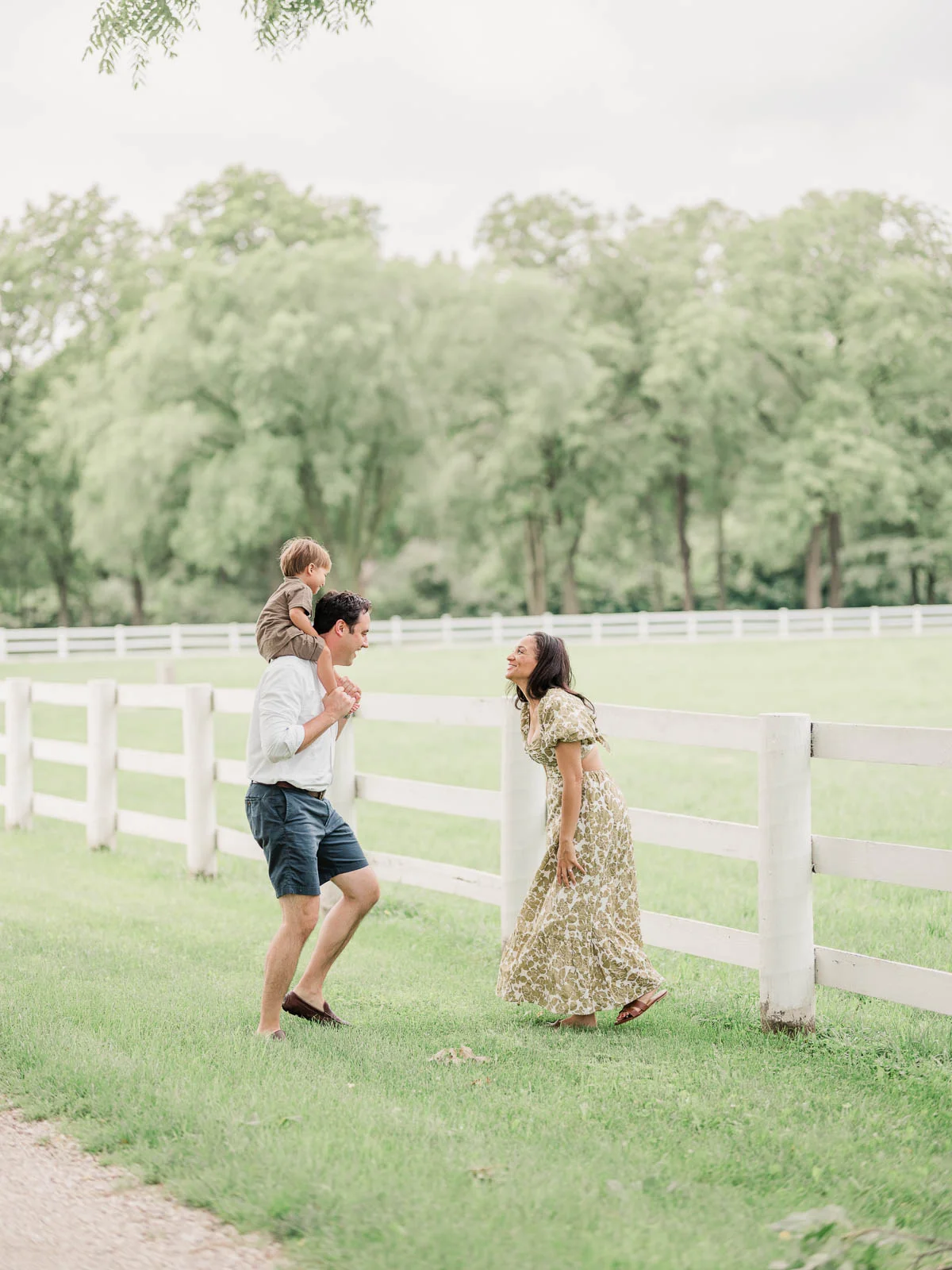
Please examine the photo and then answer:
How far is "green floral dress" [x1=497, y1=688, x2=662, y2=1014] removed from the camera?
5449 millimetres

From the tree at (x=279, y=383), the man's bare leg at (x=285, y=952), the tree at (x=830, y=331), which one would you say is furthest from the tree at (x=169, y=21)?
the tree at (x=830, y=331)

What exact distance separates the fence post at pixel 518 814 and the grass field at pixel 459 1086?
1.53 ft

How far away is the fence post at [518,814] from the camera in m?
6.61

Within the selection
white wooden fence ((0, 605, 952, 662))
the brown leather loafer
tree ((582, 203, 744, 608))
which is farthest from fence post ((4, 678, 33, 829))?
tree ((582, 203, 744, 608))

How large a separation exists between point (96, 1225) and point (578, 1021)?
89.6 inches

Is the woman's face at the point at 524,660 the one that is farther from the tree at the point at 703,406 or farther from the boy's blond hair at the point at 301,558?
the tree at the point at 703,406

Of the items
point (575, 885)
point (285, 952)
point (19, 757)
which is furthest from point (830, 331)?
point (285, 952)

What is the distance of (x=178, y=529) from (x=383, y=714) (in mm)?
37050

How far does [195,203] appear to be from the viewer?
5156cm

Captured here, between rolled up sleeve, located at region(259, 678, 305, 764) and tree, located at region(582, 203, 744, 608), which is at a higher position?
tree, located at region(582, 203, 744, 608)

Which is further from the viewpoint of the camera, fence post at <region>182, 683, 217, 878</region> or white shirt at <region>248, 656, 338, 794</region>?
fence post at <region>182, 683, 217, 878</region>

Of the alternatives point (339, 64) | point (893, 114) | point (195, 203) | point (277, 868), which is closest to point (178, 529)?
point (195, 203)

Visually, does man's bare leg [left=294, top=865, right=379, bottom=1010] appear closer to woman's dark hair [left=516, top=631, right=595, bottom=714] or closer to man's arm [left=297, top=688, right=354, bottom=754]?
man's arm [left=297, top=688, right=354, bottom=754]

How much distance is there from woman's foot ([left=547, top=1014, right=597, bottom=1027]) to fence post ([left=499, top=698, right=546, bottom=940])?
1141 mm
